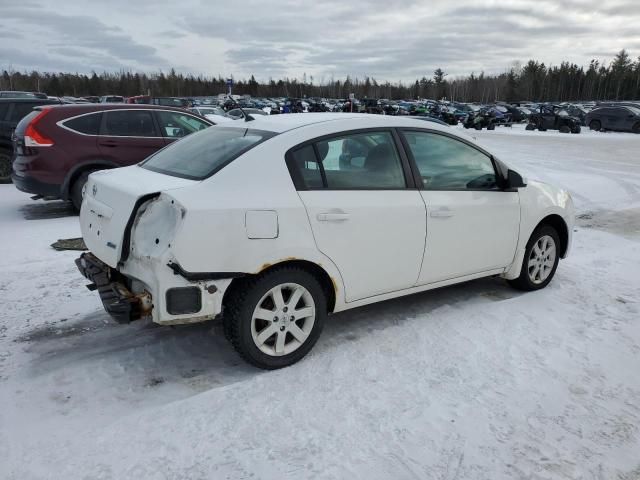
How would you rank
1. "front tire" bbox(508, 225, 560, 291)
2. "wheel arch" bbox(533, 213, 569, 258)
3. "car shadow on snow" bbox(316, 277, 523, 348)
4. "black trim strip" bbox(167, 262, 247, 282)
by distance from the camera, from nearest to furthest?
"black trim strip" bbox(167, 262, 247, 282), "car shadow on snow" bbox(316, 277, 523, 348), "front tire" bbox(508, 225, 560, 291), "wheel arch" bbox(533, 213, 569, 258)

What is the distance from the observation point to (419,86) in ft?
436

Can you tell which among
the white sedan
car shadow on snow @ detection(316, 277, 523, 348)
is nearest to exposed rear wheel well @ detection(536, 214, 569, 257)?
the white sedan

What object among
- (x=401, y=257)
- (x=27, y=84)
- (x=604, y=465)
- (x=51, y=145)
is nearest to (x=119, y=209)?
(x=401, y=257)

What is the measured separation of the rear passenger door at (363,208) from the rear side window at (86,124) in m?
5.78

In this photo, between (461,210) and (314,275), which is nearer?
(314,275)

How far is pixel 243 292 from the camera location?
320 cm

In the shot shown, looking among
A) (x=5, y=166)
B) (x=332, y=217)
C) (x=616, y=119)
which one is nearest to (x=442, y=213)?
(x=332, y=217)

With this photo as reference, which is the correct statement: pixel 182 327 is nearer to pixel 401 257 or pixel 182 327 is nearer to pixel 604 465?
pixel 401 257

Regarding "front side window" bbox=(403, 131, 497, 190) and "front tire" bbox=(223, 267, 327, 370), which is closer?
"front tire" bbox=(223, 267, 327, 370)

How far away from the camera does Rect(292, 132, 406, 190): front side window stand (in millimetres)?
3521

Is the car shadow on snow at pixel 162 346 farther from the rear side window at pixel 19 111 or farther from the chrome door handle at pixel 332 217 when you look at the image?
the rear side window at pixel 19 111

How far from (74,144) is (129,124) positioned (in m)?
1.00

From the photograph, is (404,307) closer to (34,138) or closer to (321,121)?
(321,121)

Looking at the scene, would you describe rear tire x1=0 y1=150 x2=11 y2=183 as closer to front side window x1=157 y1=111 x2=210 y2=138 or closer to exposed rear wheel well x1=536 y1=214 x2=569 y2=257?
front side window x1=157 y1=111 x2=210 y2=138
